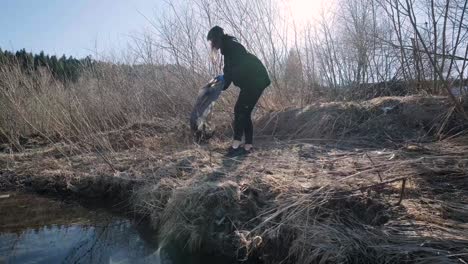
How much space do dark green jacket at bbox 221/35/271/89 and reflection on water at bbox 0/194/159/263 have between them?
2287 millimetres

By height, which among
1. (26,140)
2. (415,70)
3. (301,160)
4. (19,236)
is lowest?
(19,236)

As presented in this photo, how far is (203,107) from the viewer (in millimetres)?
6398

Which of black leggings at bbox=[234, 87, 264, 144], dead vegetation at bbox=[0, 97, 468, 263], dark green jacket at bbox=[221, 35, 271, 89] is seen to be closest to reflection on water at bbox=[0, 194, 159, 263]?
dead vegetation at bbox=[0, 97, 468, 263]

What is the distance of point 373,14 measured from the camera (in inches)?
351

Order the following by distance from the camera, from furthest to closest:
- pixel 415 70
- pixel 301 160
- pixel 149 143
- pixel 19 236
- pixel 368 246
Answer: pixel 415 70, pixel 149 143, pixel 301 160, pixel 19 236, pixel 368 246

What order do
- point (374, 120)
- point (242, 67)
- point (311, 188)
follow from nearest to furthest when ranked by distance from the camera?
1. point (311, 188)
2. point (242, 67)
3. point (374, 120)

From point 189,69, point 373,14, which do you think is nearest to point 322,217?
point 189,69

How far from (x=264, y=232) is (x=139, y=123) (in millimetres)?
5623

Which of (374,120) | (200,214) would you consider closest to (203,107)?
(374,120)

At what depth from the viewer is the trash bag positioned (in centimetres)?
623

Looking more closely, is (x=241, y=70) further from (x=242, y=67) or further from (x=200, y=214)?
(x=200, y=214)

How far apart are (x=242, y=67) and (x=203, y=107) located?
1.58m

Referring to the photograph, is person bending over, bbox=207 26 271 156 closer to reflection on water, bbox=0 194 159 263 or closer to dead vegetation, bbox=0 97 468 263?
dead vegetation, bbox=0 97 468 263

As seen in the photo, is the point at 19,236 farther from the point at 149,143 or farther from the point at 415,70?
the point at 415,70
